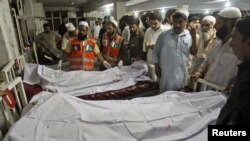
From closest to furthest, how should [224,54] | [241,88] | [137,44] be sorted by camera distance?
[241,88] → [224,54] → [137,44]

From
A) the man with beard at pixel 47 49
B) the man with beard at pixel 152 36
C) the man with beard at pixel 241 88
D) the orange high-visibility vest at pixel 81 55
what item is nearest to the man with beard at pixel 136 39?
the man with beard at pixel 152 36

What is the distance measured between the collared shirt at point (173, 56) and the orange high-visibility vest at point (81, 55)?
110 centimetres

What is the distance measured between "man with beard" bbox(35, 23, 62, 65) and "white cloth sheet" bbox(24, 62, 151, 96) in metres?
2.20

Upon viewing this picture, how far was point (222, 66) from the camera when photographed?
2062 mm

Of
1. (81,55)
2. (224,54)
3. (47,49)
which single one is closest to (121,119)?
(224,54)

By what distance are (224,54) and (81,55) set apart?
196cm

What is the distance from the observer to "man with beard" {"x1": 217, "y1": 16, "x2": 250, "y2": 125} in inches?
36.3

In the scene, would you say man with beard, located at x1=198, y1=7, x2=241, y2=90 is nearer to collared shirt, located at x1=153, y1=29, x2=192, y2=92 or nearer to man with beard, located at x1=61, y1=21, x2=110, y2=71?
collared shirt, located at x1=153, y1=29, x2=192, y2=92

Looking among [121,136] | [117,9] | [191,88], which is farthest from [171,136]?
[117,9]

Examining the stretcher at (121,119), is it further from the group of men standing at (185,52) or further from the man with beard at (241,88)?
the man with beard at (241,88)

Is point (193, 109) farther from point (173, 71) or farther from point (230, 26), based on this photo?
point (230, 26)

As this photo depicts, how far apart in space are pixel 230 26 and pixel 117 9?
5777 mm

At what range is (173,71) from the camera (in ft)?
8.14

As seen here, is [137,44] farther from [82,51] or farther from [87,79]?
[87,79]
